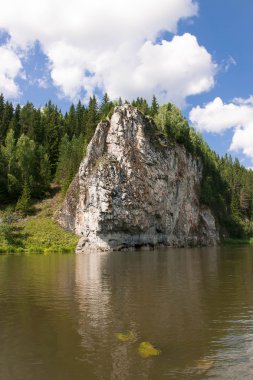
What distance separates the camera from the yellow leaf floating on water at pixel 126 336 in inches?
617

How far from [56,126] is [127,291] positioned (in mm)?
88756

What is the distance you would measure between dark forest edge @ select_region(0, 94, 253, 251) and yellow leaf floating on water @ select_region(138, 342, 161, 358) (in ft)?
181

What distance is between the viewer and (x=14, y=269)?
40312 mm

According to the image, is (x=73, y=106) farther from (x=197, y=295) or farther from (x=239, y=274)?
(x=197, y=295)

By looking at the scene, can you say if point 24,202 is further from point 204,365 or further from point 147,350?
point 204,365

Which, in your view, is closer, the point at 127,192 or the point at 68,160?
the point at 127,192

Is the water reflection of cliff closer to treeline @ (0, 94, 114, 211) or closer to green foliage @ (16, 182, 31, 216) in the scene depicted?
green foliage @ (16, 182, 31, 216)

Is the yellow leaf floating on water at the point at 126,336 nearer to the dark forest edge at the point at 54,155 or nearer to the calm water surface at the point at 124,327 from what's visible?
the calm water surface at the point at 124,327

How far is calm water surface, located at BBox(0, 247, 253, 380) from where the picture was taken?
41.3 ft

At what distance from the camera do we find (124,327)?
17.6 meters

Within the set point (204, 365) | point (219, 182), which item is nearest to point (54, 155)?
point (219, 182)

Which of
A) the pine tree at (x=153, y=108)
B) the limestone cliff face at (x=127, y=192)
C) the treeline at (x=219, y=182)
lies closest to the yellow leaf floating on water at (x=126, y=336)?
the limestone cliff face at (x=127, y=192)

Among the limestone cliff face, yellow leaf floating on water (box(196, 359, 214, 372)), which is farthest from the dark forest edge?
yellow leaf floating on water (box(196, 359, 214, 372))

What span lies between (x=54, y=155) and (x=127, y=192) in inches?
1355
